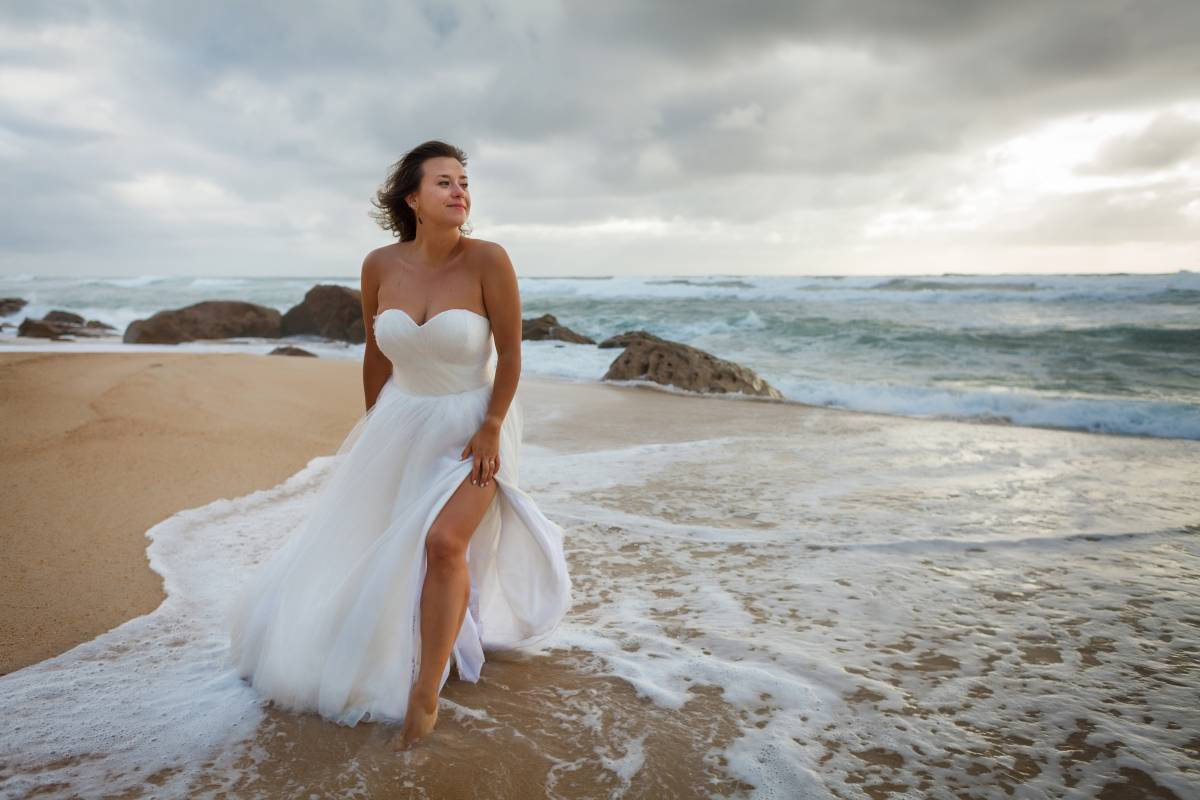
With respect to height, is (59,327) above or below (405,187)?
below

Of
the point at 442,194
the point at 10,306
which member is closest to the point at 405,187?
the point at 442,194

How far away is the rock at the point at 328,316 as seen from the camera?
18.9m

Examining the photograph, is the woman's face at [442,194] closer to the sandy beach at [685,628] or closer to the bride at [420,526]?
the bride at [420,526]

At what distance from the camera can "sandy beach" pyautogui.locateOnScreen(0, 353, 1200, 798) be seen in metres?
2.49

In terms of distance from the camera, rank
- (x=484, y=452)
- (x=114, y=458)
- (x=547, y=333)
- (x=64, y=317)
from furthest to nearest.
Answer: (x=64, y=317)
(x=547, y=333)
(x=114, y=458)
(x=484, y=452)

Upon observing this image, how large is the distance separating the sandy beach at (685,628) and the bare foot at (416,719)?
0.19ft

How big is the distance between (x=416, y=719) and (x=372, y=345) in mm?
1547

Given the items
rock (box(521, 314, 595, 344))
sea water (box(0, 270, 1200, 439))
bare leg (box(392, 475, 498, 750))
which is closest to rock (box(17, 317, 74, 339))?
sea water (box(0, 270, 1200, 439))

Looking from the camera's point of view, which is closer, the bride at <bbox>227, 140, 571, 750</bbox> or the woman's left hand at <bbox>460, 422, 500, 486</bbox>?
the bride at <bbox>227, 140, 571, 750</bbox>

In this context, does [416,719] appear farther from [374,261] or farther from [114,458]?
[114,458]

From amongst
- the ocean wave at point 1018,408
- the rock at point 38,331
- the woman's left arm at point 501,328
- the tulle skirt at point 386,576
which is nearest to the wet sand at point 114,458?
the tulle skirt at point 386,576

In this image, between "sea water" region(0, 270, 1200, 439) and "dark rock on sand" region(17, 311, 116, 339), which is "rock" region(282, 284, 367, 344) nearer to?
"sea water" region(0, 270, 1200, 439)

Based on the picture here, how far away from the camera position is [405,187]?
303cm

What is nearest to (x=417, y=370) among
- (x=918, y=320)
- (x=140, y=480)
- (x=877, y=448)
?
(x=140, y=480)
